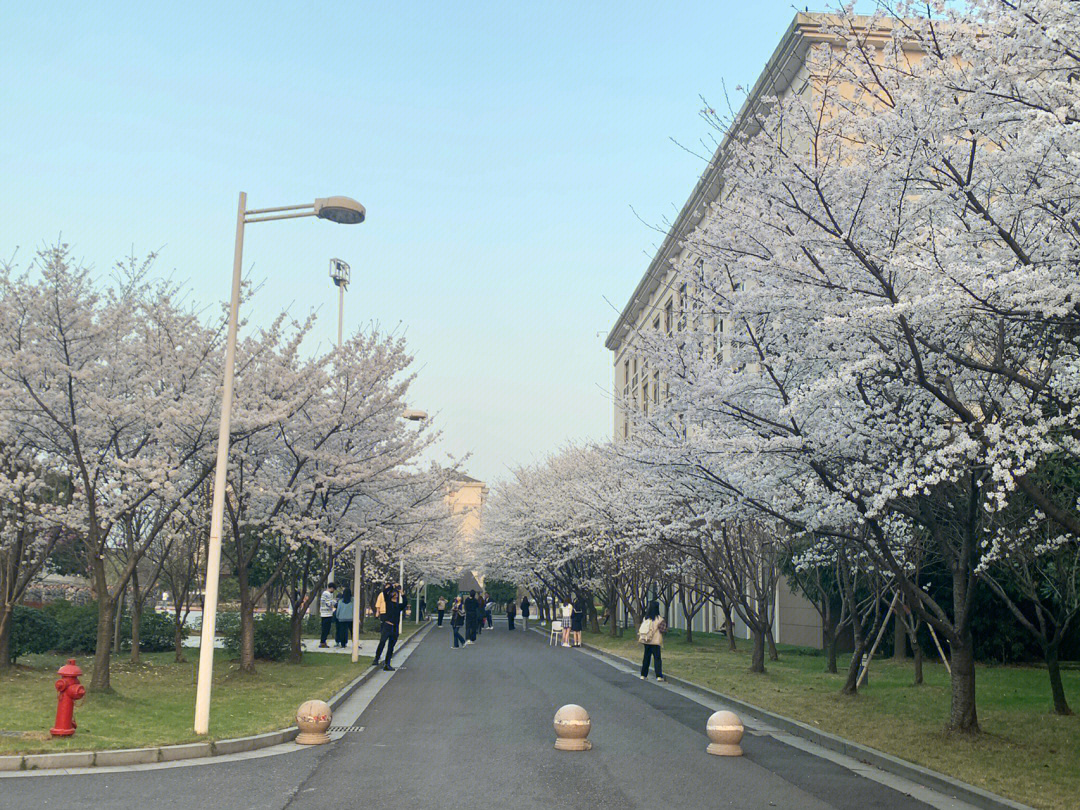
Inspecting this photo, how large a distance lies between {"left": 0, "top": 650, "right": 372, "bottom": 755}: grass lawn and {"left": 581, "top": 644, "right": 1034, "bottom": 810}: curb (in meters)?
6.77

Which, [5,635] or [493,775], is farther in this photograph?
[5,635]

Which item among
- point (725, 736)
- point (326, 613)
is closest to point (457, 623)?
point (326, 613)

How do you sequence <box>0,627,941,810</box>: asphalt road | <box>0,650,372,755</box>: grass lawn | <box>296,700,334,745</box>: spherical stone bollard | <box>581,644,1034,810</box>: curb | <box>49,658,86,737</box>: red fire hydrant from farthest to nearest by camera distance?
1. <box>296,700,334,745</box>: spherical stone bollard
2. <box>0,650,372,755</box>: grass lawn
3. <box>49,658,86,737</box>: red fire hydrant
4. <box>581,644,1034,810</box>: curb
5. <box>0,627,941,810</box>: asphalt road

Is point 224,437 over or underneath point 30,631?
over

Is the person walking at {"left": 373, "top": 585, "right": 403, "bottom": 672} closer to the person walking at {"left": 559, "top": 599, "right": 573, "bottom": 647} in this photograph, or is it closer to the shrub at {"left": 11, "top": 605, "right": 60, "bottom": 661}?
the shrub at {"left": 11, "top": 605, "right": 60, "bottom": 661}

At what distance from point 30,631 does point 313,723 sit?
12.0 meters

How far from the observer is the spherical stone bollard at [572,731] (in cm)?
1167

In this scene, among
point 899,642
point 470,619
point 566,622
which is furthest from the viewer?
point 470,619

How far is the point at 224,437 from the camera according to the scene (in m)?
12.7

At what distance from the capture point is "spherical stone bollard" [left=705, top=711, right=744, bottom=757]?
38.0 ft

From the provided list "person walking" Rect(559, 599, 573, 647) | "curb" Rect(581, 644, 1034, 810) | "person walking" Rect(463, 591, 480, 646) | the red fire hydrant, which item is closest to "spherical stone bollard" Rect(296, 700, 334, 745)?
the red fire hydrant

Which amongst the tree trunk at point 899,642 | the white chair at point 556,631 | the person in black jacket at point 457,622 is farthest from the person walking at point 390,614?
the white chair at point 556,631

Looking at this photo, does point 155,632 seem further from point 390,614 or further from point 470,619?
point 470,619

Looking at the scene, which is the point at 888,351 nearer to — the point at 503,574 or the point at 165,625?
the point at 165,625
